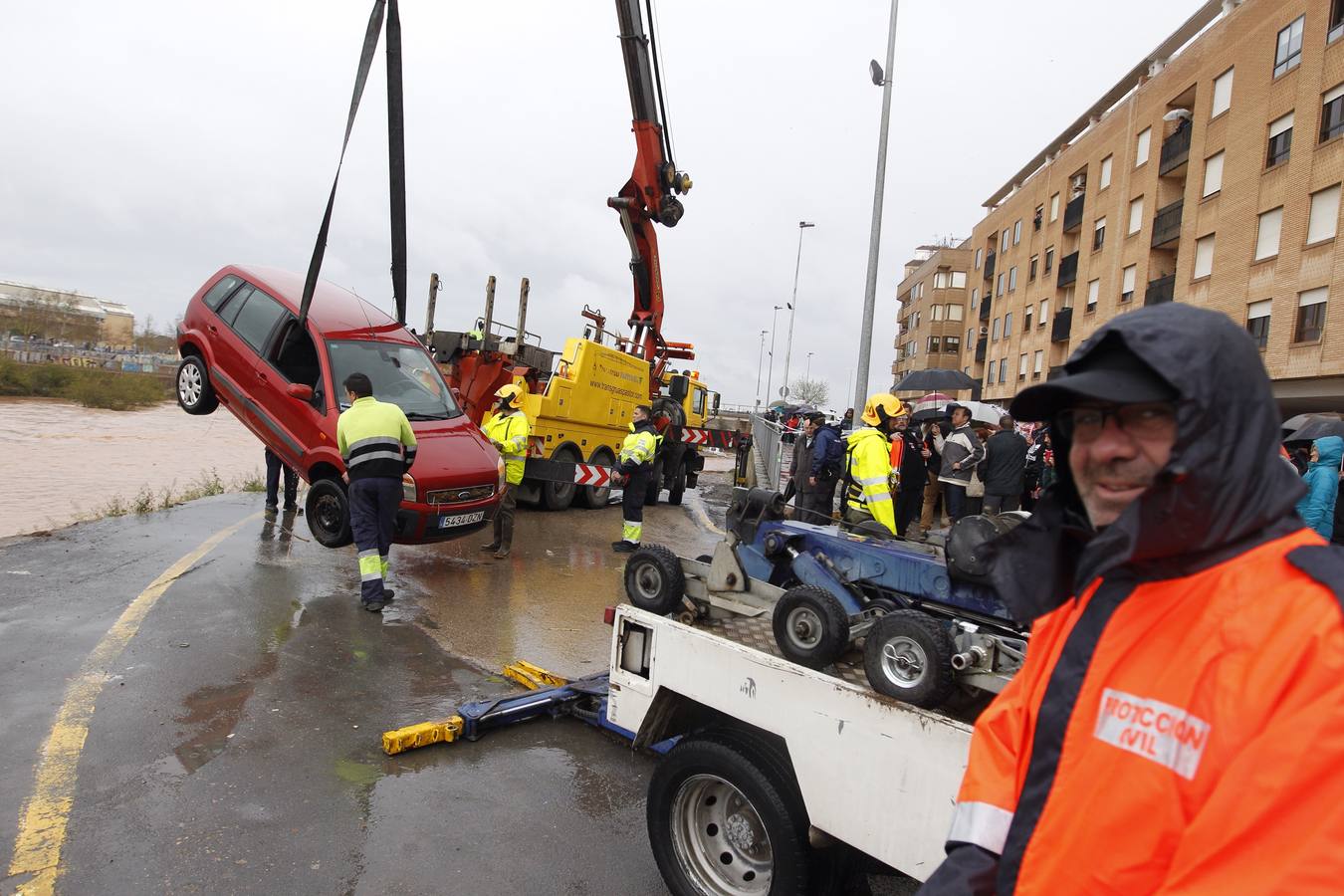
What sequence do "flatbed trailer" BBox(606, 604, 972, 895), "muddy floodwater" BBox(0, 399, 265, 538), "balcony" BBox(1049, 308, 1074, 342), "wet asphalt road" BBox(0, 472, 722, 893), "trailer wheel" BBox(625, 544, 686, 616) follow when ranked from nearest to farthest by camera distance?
1. "flatbed trailer" BBox(606, 604, 972, 895)
2. "wet asphalt road" BBox(0, 472, 722, 893)
3. "trailer wheel" BBox(625, 544, 686, 616)
4. "muddy floodwater" BBox(0, 399, 265, 538)
5. "balcony" BBox(1049, 308, 1074, 342)

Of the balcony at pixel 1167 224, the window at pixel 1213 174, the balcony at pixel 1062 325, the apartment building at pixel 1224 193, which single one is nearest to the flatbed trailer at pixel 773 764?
the apartment building at pixel 1224 193

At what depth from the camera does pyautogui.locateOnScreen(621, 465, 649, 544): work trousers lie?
9.06 m

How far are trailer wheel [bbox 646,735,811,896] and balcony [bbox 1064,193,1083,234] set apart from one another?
122 feet

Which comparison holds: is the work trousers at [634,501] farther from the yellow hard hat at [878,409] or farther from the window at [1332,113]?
the window at [1332,113]

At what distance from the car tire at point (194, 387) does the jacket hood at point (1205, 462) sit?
946 centimetres

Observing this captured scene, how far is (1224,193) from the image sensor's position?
24.0m

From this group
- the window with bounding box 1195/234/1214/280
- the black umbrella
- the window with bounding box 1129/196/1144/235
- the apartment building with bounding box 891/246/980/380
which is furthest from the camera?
the apartment building with bounding box 891/246/980/380

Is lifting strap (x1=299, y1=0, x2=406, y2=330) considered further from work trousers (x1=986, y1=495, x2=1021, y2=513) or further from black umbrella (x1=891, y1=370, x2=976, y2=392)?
black umbrella (x1=891, y1=370, x2=976, y2=392)

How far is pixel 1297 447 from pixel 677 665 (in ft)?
26.8

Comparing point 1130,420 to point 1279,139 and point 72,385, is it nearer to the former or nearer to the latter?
point 1279,139

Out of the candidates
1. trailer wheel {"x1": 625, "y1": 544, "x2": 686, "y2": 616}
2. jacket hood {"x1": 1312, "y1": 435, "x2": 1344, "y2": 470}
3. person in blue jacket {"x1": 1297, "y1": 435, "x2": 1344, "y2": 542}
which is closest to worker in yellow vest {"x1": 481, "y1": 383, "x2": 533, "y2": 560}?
trailer wheel {"x1": 625, "y1": 544, "x2": 686, "y2": 616}

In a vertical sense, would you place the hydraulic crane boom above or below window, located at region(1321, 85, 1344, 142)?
below

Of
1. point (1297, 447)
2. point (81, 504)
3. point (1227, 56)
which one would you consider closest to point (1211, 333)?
point (1297, 447)

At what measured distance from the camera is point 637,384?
13469 millimetres
